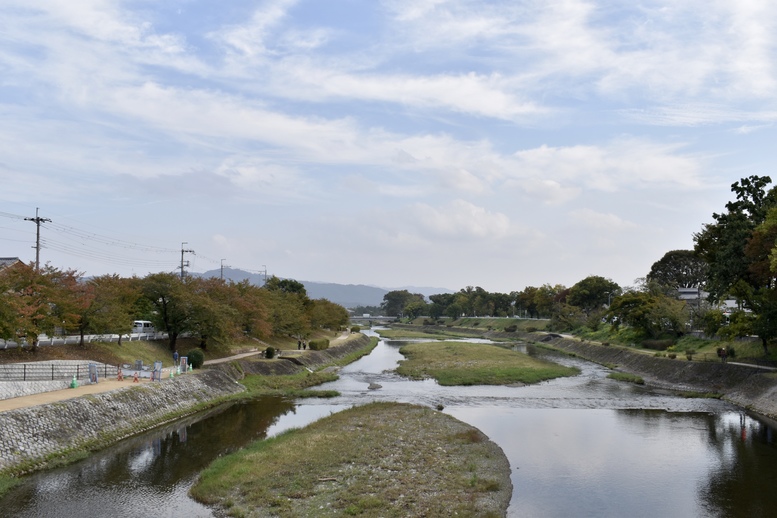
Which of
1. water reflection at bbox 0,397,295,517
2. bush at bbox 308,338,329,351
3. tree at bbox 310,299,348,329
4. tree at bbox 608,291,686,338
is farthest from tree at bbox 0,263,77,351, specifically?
tree at bbox 608,291,686,338

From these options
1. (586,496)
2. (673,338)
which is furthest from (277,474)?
(673,338)

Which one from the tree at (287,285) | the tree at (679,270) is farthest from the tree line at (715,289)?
the tree at (287,285)

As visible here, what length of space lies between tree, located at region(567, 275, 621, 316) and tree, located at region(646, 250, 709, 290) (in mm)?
8285

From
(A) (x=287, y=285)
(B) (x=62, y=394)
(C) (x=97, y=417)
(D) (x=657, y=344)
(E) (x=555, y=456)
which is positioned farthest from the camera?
(A) (x=287, y=285)

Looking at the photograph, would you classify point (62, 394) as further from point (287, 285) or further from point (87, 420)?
point (287, 285)

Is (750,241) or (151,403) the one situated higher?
(750,241)

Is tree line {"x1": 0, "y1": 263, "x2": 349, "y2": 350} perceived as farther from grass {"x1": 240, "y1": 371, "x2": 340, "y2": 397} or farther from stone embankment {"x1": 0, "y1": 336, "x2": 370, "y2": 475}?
stone embankment {"x1": 0, "y1": 336, "x2": 370, "y2": 475}

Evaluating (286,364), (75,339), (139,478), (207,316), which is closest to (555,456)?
(139,478)

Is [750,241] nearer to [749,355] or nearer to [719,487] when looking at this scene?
[749,355]

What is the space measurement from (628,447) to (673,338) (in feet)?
160

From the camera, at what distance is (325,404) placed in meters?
40.5

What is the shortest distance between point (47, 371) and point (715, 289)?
4706 cm

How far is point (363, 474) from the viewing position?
859 inches

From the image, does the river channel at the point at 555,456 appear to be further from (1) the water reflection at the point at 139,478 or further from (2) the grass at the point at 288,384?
(2) the grass at the point at 288,384
